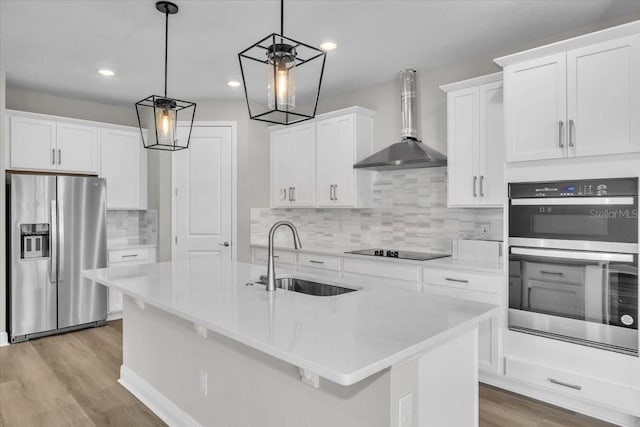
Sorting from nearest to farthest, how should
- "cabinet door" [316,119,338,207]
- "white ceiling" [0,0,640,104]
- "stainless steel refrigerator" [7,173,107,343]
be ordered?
"white ceiling" [0,0,640,104]
"stainless steel refrigerator" [7,173,107,343]
"cabinet door" [316,119,338,207]

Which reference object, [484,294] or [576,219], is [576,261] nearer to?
[576,219]

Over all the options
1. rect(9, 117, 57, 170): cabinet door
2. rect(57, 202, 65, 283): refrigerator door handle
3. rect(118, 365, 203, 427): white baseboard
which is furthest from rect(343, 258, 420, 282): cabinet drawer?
rect(9, 117, 57, 170): cabinet door

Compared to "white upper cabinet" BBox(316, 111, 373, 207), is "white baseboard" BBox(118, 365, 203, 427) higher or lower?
lower

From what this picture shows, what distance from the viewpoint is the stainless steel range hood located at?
140 inches

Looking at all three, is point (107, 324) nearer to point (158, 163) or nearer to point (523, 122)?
point (158, 163)

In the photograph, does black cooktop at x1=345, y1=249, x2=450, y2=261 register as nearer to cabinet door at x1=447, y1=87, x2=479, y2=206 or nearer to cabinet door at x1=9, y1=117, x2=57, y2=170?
cabinet door at x1=447, y1=87, x2=479, y2=206

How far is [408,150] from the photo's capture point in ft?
12.0

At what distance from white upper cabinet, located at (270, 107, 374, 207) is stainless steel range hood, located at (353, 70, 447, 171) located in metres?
0.26

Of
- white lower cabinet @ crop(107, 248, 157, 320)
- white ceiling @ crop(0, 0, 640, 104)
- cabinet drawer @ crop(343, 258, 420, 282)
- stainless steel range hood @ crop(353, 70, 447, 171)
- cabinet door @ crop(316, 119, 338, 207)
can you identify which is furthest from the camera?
white lower cabinet @ crop(107, 248, 157, 320)

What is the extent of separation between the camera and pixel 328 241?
4902 millimetres

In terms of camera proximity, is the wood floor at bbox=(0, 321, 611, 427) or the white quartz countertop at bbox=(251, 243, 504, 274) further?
the white quartz countertop at bbox=(251, 243, 504, 274)

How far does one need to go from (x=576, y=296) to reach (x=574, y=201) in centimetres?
60

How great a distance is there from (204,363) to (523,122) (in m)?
2.53

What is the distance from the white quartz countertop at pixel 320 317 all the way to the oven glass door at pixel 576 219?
1.15 m
